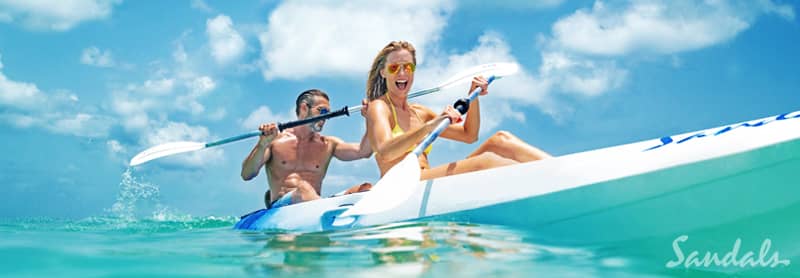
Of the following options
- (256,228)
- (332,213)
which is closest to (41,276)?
(332,213)

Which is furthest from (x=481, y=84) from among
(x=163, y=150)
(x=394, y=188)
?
(x=163, y=150)

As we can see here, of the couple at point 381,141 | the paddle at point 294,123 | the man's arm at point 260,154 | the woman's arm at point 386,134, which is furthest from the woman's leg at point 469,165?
the man's arm at point 260,154

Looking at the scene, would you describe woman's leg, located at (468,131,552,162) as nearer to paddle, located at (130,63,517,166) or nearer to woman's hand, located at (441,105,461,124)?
woman's hand, located at (441,105,461,124)

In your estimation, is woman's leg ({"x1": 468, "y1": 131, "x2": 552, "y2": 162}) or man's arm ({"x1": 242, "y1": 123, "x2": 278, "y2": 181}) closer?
woman's leg ({"x1": 468, "y1": 131, "x2": 552, "y2": 162})

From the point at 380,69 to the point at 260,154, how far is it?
163 centimetres

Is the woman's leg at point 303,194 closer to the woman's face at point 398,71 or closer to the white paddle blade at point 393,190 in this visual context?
the woman's face at point 398,71

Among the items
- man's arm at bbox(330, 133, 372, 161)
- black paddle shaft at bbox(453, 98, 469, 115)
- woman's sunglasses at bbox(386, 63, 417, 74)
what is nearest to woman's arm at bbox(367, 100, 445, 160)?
black paddle shaft at bbox(453, 98, 469, 115)

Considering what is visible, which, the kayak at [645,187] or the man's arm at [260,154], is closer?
the kayak at [645,187]

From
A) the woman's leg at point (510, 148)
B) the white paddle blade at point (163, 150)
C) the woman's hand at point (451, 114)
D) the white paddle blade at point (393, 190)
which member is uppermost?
the white paddle blade at point (163, 150)

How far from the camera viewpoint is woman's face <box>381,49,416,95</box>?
4023 mm

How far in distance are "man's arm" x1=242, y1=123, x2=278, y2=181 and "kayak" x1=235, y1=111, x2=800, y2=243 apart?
2.19m

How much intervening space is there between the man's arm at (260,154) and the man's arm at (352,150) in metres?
0.55

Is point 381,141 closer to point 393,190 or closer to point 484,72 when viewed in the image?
point 393,190

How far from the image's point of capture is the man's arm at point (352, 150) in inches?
210
